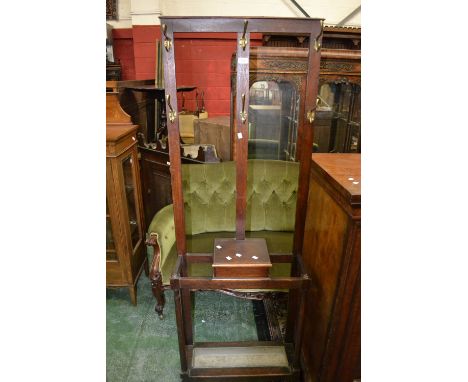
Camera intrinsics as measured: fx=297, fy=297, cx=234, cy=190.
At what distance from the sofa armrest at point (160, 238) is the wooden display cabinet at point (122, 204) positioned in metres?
0.30

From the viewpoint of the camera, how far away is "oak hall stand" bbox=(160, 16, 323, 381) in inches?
41.3

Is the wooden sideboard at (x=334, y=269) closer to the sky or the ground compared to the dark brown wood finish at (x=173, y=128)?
closer to the ground

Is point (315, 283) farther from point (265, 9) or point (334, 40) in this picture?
point (265, 9)

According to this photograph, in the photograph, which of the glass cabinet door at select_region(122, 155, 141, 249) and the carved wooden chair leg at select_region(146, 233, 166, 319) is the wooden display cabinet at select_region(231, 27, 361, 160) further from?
the carved wooden chair leg at select_region(146, 233, 166, 319)

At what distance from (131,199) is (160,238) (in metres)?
0.62

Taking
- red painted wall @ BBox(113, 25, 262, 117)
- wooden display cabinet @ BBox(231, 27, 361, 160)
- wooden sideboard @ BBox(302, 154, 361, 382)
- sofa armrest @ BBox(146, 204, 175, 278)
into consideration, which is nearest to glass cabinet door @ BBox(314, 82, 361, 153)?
wooden display cabinet @ BBox(231, 27, 361, 160)

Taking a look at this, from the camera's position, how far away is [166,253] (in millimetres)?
1976

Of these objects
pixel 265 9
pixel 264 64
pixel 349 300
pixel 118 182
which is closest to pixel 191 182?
pixel 118 182

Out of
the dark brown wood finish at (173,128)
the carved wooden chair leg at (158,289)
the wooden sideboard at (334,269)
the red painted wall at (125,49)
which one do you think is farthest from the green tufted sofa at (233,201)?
the red painted wall at (125,49)

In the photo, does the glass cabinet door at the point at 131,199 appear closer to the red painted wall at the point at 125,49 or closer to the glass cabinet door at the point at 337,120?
the glass cabinet door at the point at 337,120

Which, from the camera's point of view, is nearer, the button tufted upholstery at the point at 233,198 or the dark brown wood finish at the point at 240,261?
the dark brown wood finish at the point at 240,261

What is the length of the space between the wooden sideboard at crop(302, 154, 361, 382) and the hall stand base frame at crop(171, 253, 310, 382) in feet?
0.37

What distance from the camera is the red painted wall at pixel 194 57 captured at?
4.25m
